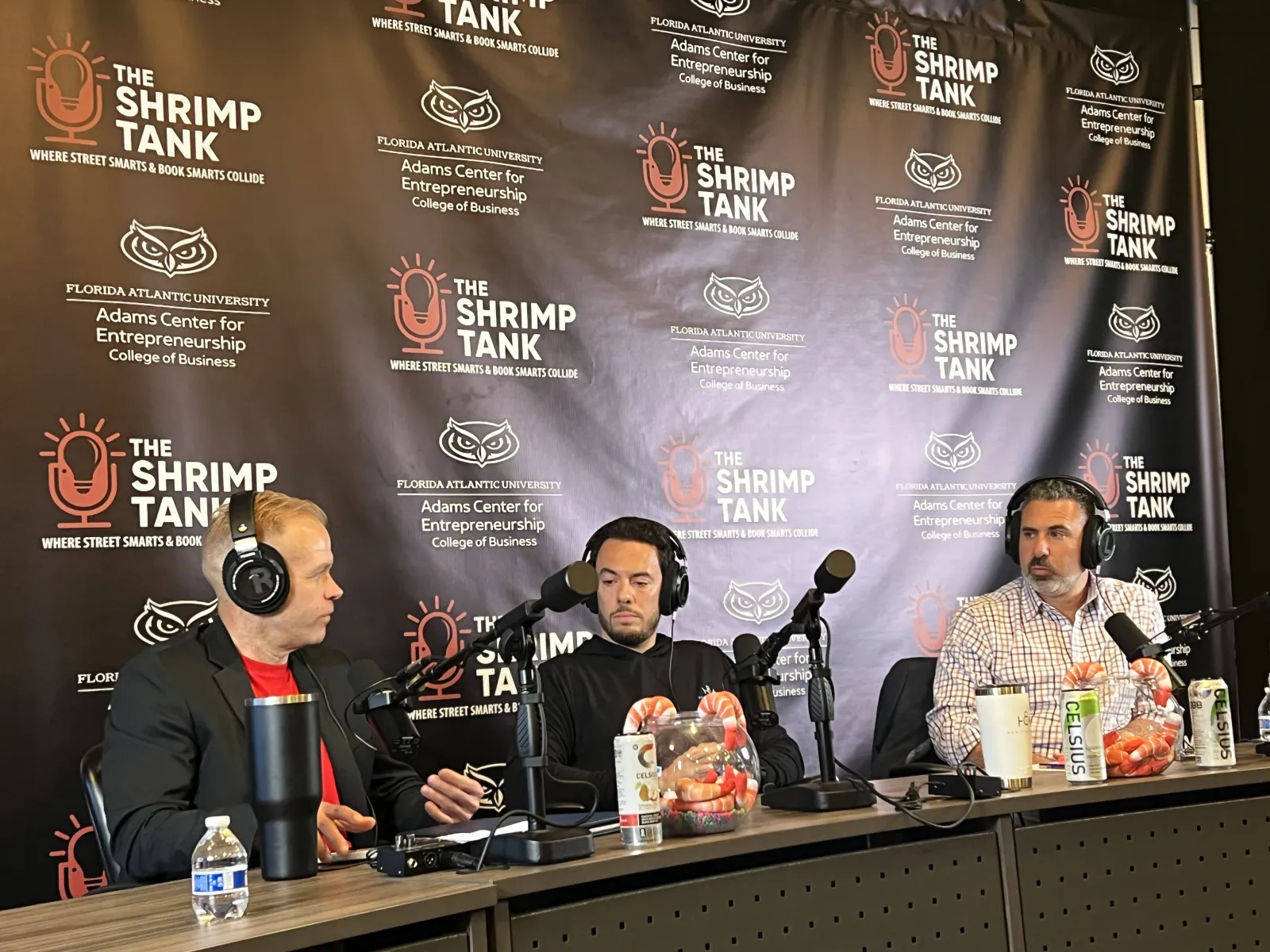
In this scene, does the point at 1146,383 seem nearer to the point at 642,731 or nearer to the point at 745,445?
the point at 745,445

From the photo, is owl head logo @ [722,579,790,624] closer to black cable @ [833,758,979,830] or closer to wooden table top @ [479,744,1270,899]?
wooden table top @ [479,744,1270,899]

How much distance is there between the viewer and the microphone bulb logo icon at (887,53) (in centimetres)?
442

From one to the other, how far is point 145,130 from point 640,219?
1.39 metres

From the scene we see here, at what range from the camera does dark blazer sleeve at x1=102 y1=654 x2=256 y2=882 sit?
7.52 feet

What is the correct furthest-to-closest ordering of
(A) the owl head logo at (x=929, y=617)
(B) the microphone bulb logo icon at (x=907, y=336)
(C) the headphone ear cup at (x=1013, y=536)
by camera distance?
(B) the microphone bulb logo icon at (x=907, y=336)
(A) the owl head logo at (x=929, y=617)
(C) the headphone ear cup at (x=1013, y=536)

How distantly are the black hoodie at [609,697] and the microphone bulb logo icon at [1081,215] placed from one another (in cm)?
218

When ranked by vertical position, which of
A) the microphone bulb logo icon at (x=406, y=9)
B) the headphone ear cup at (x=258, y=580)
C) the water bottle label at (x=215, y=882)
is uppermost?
the microphone bulb logo icon at (x=406, y=9)

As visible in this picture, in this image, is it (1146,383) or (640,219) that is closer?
(640,219)

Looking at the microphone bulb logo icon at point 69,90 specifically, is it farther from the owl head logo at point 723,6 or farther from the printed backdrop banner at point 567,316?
the owl head logo at point 723,6

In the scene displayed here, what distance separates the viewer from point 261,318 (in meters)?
3.30

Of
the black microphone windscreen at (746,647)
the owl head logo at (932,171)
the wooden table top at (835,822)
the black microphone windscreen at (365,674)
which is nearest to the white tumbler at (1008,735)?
the wooden table top at (835,822)

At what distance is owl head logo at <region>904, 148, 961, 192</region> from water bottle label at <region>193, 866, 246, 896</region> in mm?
3468

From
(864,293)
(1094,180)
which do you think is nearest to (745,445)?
(864,293)

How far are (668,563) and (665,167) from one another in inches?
52.5
